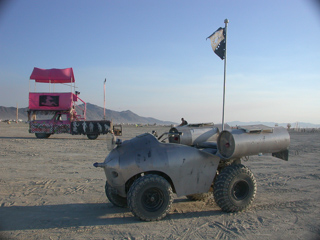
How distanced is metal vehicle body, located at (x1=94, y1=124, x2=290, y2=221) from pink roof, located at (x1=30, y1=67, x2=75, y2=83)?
23.5 m

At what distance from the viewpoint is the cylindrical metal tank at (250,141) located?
4836mm

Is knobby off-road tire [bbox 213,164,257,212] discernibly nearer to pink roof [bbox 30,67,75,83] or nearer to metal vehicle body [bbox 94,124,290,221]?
metal vehicle body [bbox 94,124,290,221]

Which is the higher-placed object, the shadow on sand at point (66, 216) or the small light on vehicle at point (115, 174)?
the small light on vehicle at point (115, 174)

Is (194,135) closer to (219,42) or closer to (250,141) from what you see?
(250,141)

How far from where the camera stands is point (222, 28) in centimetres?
761

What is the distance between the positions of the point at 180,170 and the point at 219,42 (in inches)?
178

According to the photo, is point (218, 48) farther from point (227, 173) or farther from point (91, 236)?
point (91, 236)

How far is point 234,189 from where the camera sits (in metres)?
5.10

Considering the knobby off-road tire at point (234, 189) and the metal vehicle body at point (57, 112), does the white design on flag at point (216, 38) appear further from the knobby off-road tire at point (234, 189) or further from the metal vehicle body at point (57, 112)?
the metal vehicle body at point (57, 112)

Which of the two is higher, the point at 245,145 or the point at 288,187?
the point at 245,145

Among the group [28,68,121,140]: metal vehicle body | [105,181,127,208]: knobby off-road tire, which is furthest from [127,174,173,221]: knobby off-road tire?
[28,68,121,140]: metal vehicle body

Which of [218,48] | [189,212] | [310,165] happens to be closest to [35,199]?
[189,212]

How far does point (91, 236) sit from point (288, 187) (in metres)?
5.24

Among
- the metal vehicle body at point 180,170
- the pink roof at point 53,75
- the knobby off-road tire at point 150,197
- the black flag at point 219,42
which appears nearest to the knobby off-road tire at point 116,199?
the metal vehicle body at point 180,170
